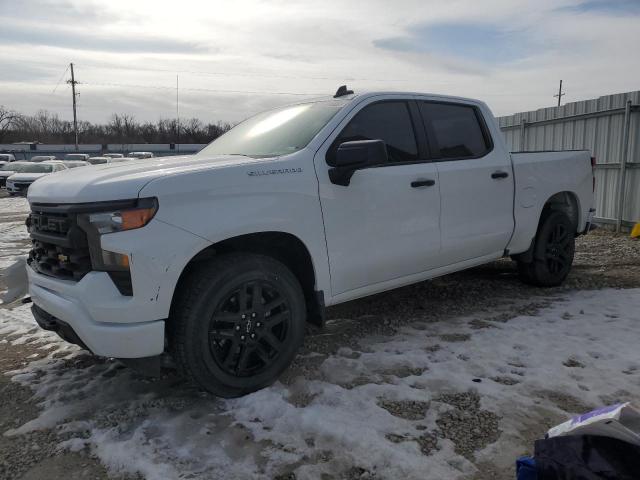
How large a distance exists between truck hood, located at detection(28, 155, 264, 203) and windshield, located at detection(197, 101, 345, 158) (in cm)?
41

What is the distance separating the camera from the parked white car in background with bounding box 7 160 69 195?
74.2 feet

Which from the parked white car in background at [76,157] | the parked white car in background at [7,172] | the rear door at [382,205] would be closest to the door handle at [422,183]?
the rear door at [382,205]

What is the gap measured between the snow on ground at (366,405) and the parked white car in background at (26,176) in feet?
69.3

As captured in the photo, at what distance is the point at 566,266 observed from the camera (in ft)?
19.0

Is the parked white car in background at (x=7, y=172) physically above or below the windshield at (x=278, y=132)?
below

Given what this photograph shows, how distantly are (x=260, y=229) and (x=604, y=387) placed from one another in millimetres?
2392

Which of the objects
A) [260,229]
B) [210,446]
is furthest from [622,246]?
[210,446]

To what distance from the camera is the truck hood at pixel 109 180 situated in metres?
2.83

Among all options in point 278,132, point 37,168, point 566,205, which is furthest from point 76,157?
point 278,132

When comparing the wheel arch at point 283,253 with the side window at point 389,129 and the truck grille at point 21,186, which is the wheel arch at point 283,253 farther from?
the truck grille at point 21,186

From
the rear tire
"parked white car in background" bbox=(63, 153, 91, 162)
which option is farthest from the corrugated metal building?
"parked white car in background" bbox=(63, 153, 91, 162)

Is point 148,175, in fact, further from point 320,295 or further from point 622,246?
point 622,246

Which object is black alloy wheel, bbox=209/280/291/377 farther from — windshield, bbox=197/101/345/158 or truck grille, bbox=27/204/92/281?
windshield, bbox=197/101/345/158

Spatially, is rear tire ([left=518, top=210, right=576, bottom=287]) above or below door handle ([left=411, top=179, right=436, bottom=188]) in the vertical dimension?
below
